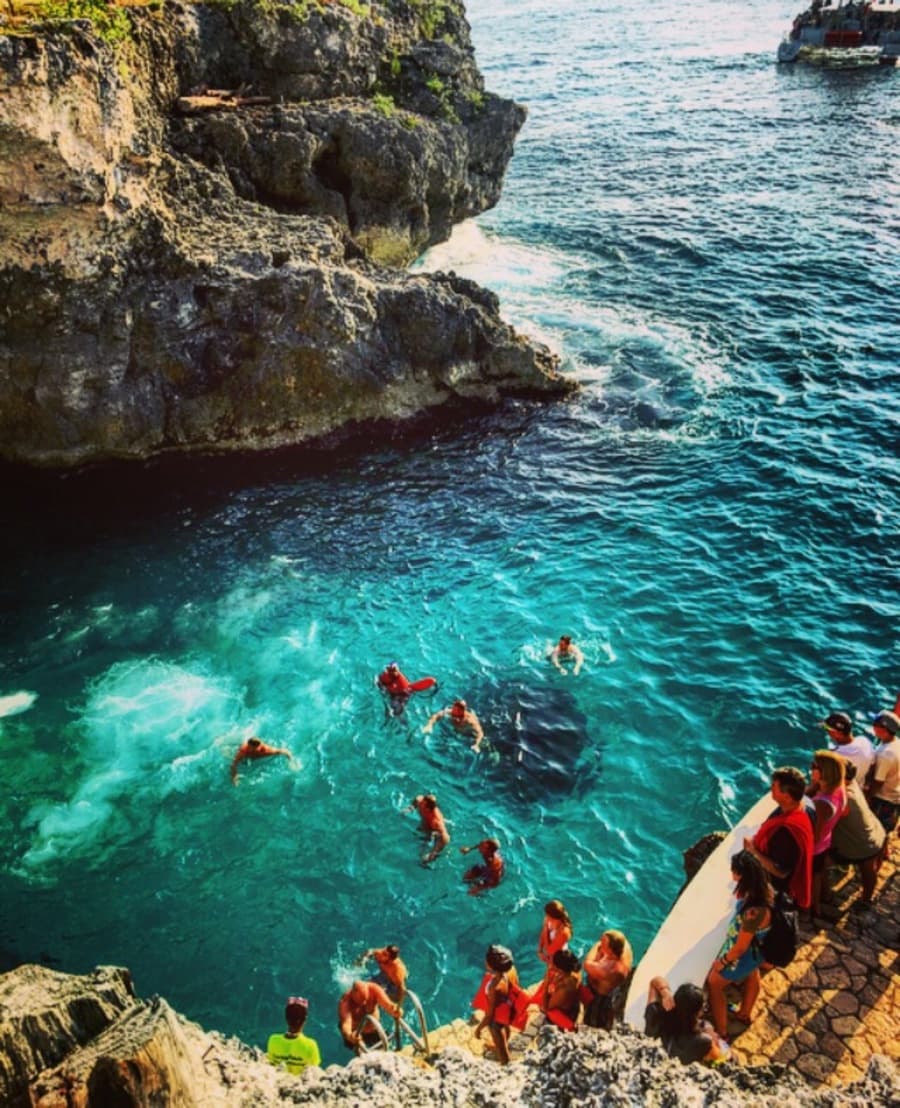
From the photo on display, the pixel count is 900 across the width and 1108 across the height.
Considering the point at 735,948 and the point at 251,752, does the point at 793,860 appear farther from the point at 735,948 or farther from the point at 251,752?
the point at 251,752

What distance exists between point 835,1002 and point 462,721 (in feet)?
30.0

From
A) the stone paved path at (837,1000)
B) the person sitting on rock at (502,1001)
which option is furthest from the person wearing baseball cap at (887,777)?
the person sitting on rock at (502,1001)

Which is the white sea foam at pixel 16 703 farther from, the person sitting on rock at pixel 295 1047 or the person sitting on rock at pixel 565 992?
the person sitting on rock at pixel 565 992

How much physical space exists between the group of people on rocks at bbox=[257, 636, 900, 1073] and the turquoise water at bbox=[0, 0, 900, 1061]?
2419mm

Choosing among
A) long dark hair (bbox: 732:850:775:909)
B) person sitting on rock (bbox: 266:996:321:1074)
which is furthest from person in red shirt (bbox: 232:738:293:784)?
long dark hair (bbox: 732:850:775:909)

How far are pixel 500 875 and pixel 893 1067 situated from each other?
8019mm

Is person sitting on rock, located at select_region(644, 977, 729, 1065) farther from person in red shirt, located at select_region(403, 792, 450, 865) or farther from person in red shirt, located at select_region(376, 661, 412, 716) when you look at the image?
person in red shirt, located at select_region(376, 661, 412, 716)

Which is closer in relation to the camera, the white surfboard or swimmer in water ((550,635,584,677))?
the white surfboard

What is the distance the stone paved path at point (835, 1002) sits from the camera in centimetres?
979

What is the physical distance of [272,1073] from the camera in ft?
28.1

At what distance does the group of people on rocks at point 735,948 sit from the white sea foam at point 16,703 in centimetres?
1064

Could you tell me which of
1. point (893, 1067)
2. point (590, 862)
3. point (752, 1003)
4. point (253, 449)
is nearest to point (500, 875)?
point (590, 862)

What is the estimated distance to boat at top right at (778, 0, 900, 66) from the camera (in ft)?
225

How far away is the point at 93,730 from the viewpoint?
18.5 metres
